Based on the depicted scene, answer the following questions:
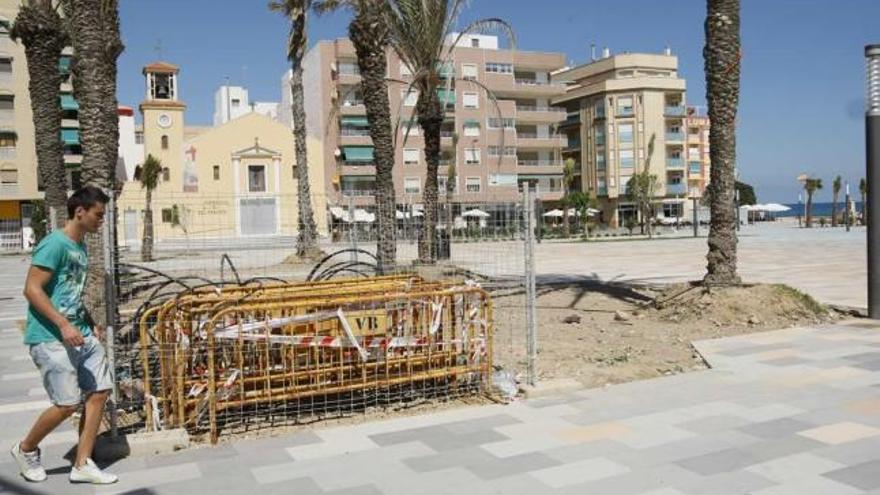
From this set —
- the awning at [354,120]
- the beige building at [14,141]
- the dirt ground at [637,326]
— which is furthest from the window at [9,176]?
the dirt ground at [637,326]

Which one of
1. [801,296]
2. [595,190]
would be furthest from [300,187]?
[595,190]

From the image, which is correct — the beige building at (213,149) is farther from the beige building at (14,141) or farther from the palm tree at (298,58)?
the palm tree at (298,58)

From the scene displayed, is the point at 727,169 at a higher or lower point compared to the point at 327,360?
higher

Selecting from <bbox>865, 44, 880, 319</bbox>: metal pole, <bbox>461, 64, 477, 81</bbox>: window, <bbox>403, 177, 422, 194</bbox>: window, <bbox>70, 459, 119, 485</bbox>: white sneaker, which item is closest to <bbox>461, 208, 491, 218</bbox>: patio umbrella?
<bbox>70, 459, 119, 485</bbox>: white sneaker

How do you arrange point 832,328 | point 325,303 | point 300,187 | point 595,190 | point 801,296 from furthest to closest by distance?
point 595,190 < point 300,187 < point 801,296 < point 832,328 < point 325,303

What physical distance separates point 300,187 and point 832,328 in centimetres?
1754

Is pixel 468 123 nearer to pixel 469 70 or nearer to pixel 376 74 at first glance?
pixel 469 70

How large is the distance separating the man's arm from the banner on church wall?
5755 cm

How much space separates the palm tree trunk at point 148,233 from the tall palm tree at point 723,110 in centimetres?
772

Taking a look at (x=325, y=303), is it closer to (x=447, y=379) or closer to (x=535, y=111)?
(x=447, y=379)

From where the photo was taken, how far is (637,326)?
1027cm

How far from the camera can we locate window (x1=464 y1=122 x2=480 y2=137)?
69581 millimetres

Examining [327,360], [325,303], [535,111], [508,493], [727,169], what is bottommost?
[508,493]

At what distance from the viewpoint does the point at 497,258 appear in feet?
33.0
